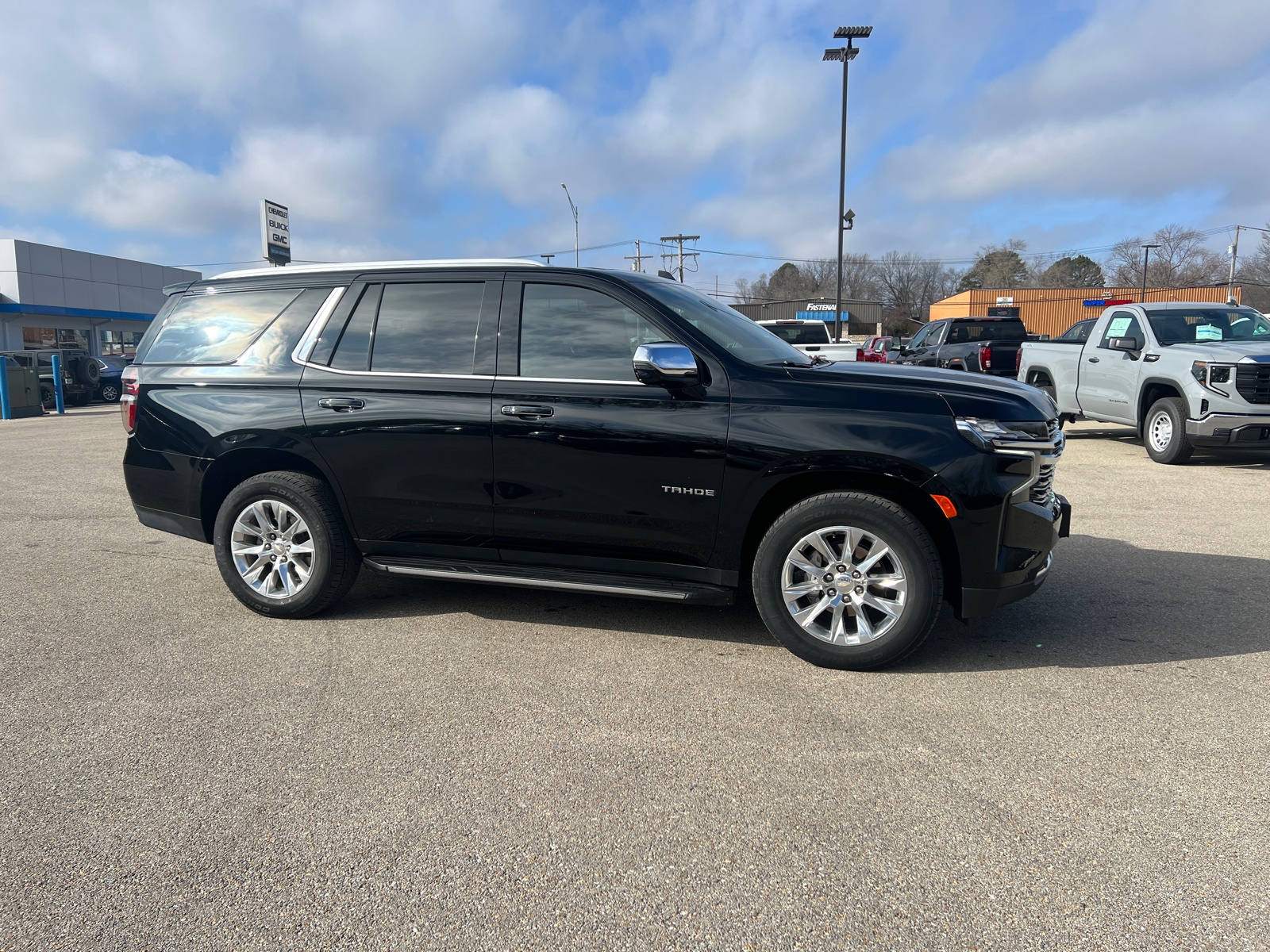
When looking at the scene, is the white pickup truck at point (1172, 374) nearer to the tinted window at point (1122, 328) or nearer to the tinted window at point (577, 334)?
the tinted window at point (1122, 328)

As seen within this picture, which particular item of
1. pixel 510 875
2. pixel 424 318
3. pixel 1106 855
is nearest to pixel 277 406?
pixel 424 318

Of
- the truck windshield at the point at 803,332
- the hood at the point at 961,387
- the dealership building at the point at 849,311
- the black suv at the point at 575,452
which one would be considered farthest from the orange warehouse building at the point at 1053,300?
the black suv at the point at 575,452

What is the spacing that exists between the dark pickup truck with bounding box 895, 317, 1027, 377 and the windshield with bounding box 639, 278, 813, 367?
1235cm

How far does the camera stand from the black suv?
12.9 ft

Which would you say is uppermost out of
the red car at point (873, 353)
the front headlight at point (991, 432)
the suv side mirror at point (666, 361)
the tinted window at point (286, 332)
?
the red car at point (873, 353)

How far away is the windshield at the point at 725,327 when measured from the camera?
173 inches

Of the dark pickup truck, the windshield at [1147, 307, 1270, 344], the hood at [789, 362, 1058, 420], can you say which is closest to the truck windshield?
the dark pickup truck

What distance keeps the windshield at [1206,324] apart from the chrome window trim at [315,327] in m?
10.1

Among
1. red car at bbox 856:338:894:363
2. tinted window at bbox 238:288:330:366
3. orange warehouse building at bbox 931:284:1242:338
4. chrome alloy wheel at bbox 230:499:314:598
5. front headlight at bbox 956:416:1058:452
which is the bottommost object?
chrome alloy wheel at bbox 230:499:314:598

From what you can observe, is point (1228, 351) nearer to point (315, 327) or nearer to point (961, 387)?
point (961, 387)

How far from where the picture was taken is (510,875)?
253cm

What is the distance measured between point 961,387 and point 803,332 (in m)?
15.1

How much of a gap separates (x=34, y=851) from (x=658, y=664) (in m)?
2.47

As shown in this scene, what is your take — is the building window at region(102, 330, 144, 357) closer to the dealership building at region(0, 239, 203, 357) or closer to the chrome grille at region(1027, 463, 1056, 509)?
the dealership building at region(0, 239, 203, 357)
